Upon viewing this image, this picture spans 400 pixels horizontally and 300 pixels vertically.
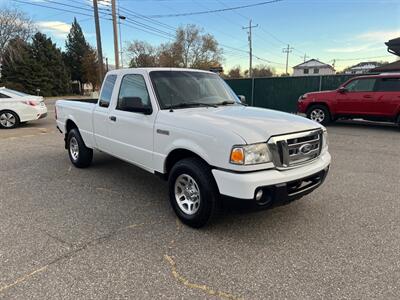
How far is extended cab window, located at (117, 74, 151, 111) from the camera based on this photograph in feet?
13.1

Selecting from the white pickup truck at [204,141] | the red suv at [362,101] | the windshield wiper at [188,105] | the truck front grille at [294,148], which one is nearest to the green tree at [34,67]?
the red suv at [362,101]

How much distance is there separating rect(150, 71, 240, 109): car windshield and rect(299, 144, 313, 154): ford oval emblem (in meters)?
1.45

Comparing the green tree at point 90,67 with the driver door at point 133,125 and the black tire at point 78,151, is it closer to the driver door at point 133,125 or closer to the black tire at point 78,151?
the black tire at point 78,151

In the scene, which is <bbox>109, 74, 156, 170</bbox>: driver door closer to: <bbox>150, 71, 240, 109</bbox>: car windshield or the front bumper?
<bbox>150, 71, 240, 109</bbox>: car windshield

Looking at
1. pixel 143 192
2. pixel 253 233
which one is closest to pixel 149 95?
pixel 143 192

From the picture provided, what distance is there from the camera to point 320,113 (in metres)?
11.8

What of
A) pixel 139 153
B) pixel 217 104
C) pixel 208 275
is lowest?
pixel 208 275

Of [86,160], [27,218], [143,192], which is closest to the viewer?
[27,218]

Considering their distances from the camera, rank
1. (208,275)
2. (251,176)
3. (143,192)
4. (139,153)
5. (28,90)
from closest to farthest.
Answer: (208,275)
(251,176)
(139,153)
(143,192)
(28,90)

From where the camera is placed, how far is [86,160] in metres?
6.09

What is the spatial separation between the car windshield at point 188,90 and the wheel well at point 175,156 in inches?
24.6

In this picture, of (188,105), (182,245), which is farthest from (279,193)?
(188,105)

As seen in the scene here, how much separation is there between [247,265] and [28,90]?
51.6 m

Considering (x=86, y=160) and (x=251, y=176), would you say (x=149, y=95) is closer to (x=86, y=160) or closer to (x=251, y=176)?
(x=251, y=176)
